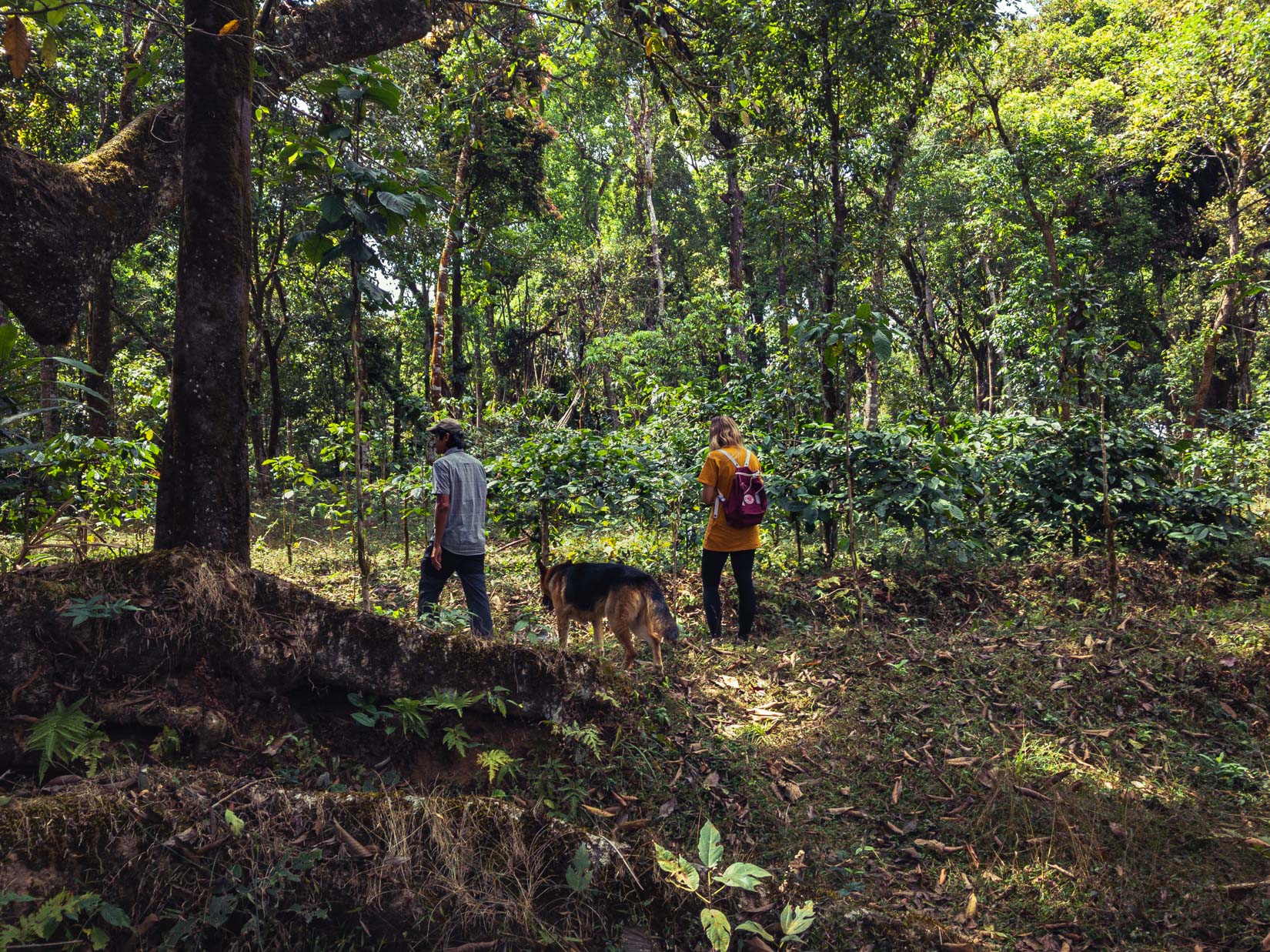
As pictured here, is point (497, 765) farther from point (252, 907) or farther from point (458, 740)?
point (252, 907)

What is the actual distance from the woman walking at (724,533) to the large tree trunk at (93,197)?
4.08 m

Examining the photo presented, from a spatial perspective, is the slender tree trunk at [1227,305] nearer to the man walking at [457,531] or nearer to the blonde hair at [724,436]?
the blonde hair at [724,436]

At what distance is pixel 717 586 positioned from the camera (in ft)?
20.7

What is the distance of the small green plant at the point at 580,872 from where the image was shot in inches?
104

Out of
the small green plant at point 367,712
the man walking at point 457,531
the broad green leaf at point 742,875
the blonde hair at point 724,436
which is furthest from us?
the blonde hair at point 724,436

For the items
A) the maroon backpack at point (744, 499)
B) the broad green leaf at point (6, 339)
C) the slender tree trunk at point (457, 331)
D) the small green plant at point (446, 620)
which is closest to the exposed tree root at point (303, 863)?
the small green plant at point (446, 620)

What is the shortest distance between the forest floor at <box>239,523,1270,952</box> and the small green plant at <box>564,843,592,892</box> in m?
0.41

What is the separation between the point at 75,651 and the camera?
112 inches

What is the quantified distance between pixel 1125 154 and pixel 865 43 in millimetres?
12362

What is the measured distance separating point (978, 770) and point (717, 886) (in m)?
1.99

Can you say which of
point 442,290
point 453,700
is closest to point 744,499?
point 453,700


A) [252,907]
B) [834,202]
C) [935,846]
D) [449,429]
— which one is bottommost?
[935,846]

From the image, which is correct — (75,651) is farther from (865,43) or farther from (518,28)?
(518,28)

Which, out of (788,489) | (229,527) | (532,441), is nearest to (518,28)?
(532,441)
